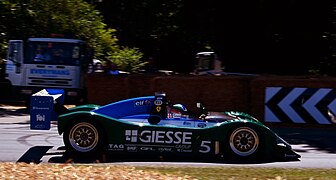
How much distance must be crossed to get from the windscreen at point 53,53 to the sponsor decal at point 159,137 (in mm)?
12037

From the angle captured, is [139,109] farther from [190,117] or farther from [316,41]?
[316,41]

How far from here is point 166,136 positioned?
1176cm

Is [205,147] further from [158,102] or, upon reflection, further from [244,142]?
[158,102]

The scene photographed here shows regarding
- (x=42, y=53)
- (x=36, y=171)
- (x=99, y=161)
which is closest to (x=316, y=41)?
(x=42, y=53)

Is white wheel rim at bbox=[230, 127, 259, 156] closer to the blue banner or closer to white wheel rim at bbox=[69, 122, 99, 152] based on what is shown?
white wheel rim at bbox=[69, 122, 99, 152]

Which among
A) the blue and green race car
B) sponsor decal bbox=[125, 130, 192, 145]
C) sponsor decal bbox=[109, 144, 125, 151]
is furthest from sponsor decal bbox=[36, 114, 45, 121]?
sponsor decal bbox=[125, 130, 192, 145]

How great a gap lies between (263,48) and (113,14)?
15339 mm

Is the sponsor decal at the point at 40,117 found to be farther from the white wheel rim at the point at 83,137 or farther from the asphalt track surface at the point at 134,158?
the white wheel rim at the point at 83,137

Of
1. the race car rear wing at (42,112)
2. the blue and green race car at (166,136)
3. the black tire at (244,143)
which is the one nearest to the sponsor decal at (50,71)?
the race car rear wing at (42,112)

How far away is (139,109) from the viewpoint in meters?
12.1

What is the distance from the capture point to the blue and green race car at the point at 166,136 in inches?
461

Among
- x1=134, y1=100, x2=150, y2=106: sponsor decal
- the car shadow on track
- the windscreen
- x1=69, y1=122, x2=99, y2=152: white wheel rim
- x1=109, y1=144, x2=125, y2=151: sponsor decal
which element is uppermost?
the windscreen

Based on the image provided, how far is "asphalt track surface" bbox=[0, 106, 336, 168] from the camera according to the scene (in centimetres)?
1157

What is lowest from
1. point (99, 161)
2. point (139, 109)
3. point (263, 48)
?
point (99, 161)
